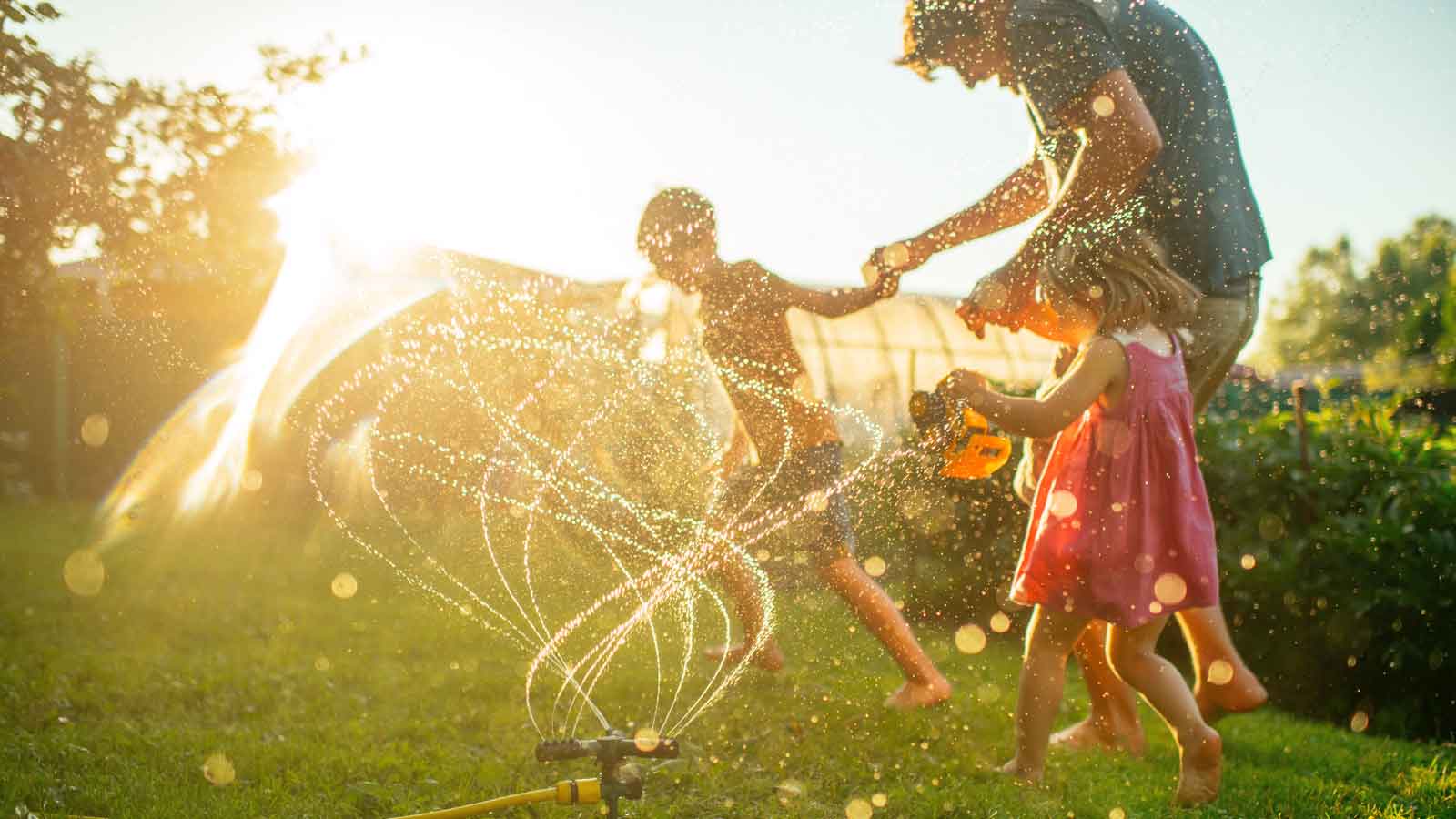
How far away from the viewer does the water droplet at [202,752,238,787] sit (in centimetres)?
289

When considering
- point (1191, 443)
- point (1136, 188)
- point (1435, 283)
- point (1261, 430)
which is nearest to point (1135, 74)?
point (1136, 188)

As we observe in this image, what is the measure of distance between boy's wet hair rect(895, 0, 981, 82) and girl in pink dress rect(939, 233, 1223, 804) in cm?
71

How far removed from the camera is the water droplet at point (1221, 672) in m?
2.93

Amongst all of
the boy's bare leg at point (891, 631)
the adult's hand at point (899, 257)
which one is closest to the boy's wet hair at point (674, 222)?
the adult's hand at point (899, 257)

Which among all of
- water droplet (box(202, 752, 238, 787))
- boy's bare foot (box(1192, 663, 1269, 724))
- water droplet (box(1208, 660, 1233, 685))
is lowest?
water droplet (box(202, 752, 238, 787))

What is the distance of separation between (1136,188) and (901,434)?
129 inches

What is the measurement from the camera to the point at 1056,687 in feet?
9.29

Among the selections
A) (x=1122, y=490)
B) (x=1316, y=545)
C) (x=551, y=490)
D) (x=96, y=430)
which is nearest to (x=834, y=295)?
(x=1122, y=490)

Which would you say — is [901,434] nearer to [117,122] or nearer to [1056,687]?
[1056,687]

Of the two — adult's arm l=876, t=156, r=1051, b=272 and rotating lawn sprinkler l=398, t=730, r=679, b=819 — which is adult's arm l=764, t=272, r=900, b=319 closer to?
adult's arm l=876, t=156, r=1051, b=272

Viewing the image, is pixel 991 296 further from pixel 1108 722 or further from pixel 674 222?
pixel 1108 722

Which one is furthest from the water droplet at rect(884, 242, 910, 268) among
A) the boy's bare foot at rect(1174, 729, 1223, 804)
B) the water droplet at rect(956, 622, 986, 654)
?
the water droplet at rect(956, 622, 986, 654)

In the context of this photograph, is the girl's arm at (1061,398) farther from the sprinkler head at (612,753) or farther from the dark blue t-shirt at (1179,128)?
the sprinkler head at (612,753)

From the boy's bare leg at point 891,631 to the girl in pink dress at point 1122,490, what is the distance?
0.77 meters
